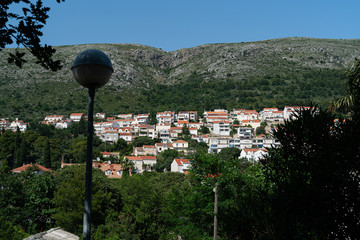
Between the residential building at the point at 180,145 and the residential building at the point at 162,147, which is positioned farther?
the residential building at the point at 180,145

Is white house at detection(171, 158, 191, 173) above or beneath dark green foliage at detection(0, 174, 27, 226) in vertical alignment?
beneath

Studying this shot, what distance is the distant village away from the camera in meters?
87.2

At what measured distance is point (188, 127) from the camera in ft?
343

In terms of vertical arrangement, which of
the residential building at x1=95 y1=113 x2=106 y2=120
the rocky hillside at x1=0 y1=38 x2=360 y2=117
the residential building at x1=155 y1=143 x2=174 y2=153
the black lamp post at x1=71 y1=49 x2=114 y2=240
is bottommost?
the residential building at x1=155 y1=143 x2=174 y2=153

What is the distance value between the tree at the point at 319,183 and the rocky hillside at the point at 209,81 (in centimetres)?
11427

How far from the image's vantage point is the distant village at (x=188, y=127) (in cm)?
8725

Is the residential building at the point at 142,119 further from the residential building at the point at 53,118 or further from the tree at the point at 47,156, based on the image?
the tree at the point at 47,156

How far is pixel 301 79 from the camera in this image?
470ft

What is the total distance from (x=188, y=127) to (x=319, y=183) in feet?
325

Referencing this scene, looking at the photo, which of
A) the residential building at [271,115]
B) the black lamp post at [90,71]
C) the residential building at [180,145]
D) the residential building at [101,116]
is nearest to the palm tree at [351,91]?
the black lamp post at [90,71]

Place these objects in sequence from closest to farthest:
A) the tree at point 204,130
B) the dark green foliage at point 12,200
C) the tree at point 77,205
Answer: the tree at point 77,205
the dark green foliage at point 12,200
the tree at point 204,130

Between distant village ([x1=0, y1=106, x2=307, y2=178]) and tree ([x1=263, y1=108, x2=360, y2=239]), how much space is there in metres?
68.1

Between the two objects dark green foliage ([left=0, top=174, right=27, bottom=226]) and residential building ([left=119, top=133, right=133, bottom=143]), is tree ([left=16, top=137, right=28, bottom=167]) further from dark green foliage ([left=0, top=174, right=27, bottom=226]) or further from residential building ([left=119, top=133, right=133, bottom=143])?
dark green foliage ([left=0, top=174, right=27, bottom=226])

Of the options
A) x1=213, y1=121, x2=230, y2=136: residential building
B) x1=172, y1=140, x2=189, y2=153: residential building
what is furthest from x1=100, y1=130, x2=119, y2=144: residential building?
x1=213, y1=121, x2=230, y2=136: residential building
